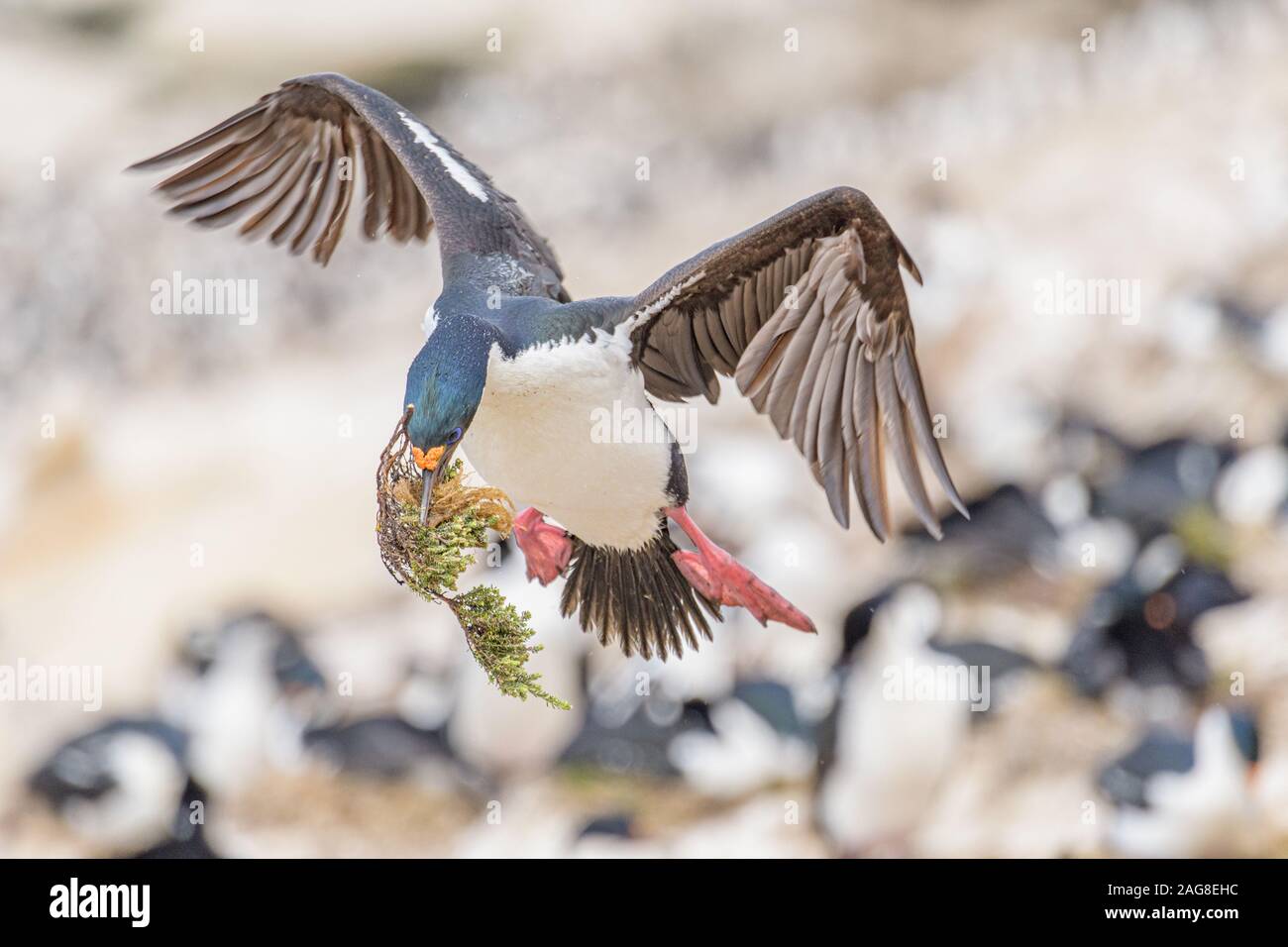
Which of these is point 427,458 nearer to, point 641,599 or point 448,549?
point 448,549

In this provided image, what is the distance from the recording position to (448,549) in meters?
3.37

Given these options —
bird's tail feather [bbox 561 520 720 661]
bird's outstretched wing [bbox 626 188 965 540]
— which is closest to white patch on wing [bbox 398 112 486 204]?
bird's outstretched wing [bbox 626 188 965 540]

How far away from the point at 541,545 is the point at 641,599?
322 millimetres

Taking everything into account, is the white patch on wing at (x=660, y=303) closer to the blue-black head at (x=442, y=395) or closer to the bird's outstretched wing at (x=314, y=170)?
the blue-black head at (x=442, y=395)

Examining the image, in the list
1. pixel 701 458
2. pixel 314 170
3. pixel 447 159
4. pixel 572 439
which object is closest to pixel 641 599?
pixel 572 439

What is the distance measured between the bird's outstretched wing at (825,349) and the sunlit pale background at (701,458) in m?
3.33

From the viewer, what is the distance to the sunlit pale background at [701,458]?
7844 millimetres

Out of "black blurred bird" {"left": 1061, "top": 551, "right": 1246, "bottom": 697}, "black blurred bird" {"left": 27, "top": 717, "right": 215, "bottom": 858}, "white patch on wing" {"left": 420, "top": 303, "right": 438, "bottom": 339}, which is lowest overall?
"black blurred bird" {"left": 27, "top": 717, "right": 215, "bottom": 858}

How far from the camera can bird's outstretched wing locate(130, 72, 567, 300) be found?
15.9 feet

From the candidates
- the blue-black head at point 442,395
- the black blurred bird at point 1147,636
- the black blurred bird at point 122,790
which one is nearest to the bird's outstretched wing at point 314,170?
the blue-black head at point 442,395

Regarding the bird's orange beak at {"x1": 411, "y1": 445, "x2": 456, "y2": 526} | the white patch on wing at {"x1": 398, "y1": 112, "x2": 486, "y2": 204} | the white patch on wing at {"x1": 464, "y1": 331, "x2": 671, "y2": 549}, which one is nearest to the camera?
the bird's orange beak at {"x1": 411, "y1": 445, "x2": 456, "y2": 526}

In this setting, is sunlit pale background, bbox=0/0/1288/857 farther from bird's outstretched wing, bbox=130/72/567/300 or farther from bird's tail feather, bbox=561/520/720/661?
bird's outstretched wing, bbox=130/72/567/300

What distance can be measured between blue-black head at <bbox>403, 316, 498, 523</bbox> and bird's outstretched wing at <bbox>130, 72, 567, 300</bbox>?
120cm

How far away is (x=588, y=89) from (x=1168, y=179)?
17.6 ft
